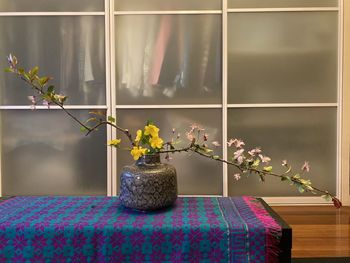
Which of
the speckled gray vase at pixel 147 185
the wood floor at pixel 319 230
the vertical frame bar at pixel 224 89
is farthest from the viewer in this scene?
the vertical frame bar at pixel 224 89

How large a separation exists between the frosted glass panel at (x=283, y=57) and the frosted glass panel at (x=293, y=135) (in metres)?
0.12

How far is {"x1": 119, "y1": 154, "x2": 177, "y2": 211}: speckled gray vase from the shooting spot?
1195mm

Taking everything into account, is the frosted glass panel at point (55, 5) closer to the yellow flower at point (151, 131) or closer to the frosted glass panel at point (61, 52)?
the frosted glass panel at point (61, 52)

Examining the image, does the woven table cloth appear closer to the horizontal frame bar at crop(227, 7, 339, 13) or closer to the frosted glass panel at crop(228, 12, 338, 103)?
the frosted glass panel at crop(228, 12, 338, 103)

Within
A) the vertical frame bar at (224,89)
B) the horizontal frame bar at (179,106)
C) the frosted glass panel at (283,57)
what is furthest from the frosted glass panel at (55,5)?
the frosted glass panel at (283,57)

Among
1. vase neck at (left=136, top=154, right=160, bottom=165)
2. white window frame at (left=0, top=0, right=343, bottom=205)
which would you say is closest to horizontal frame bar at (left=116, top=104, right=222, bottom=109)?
white window frame at (left=0, top=0, right=343, bottom=205)

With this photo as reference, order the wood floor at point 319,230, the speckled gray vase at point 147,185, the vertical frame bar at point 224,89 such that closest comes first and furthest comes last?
the speckled gray vase at point 147,185 → the wood floor at point 319,230 → the vertical frame bar at point 224,89

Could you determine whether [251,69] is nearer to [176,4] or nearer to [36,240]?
[176,4]

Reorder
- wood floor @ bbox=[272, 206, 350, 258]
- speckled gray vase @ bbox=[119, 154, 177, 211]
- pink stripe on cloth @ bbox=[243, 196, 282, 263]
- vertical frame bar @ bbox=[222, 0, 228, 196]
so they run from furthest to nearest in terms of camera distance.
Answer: vertical frame bar @ bbox=[222, 0, 228, 196]
wood floor @ bbox=[272, 206, 350, 258]
speckled gray vase @ bbox=[119, 154, 177, 211]
pink stripe on cloth @ bbox=[243, 196, 282, 263]

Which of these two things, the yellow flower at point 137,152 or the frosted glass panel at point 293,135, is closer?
the yellow flower at point 137,152

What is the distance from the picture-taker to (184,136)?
272 cm

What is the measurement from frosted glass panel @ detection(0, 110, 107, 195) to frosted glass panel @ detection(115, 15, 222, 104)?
46 centimetres

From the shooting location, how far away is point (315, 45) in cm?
269

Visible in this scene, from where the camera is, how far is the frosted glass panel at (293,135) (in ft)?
8.91
